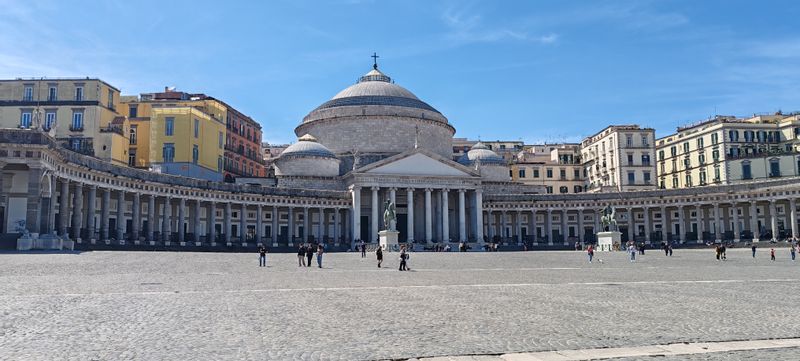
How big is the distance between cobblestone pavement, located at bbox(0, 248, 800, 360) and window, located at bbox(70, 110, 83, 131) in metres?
40.1

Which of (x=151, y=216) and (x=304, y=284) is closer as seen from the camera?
(x=304, y=284)

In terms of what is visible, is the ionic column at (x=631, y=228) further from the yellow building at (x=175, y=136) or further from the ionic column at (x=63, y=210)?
the ionic column at (x=63, y=210)

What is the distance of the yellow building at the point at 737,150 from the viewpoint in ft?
250

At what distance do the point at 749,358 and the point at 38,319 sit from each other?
36.9 ft

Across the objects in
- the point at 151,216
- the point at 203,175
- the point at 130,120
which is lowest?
the point at 151,216

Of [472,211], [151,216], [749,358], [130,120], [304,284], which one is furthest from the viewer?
[472,211]


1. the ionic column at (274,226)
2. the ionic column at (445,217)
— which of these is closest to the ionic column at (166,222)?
the ionic column at (274,226)

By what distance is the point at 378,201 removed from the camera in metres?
70.4

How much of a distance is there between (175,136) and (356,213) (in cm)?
1889

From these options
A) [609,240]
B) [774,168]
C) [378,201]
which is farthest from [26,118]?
[774,168]

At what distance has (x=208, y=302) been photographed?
1476cm

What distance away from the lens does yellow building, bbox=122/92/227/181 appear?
63.8m

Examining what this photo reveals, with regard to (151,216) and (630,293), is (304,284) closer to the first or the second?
(630,293)

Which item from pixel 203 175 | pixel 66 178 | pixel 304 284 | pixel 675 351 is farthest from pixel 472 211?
pixel 675 351
